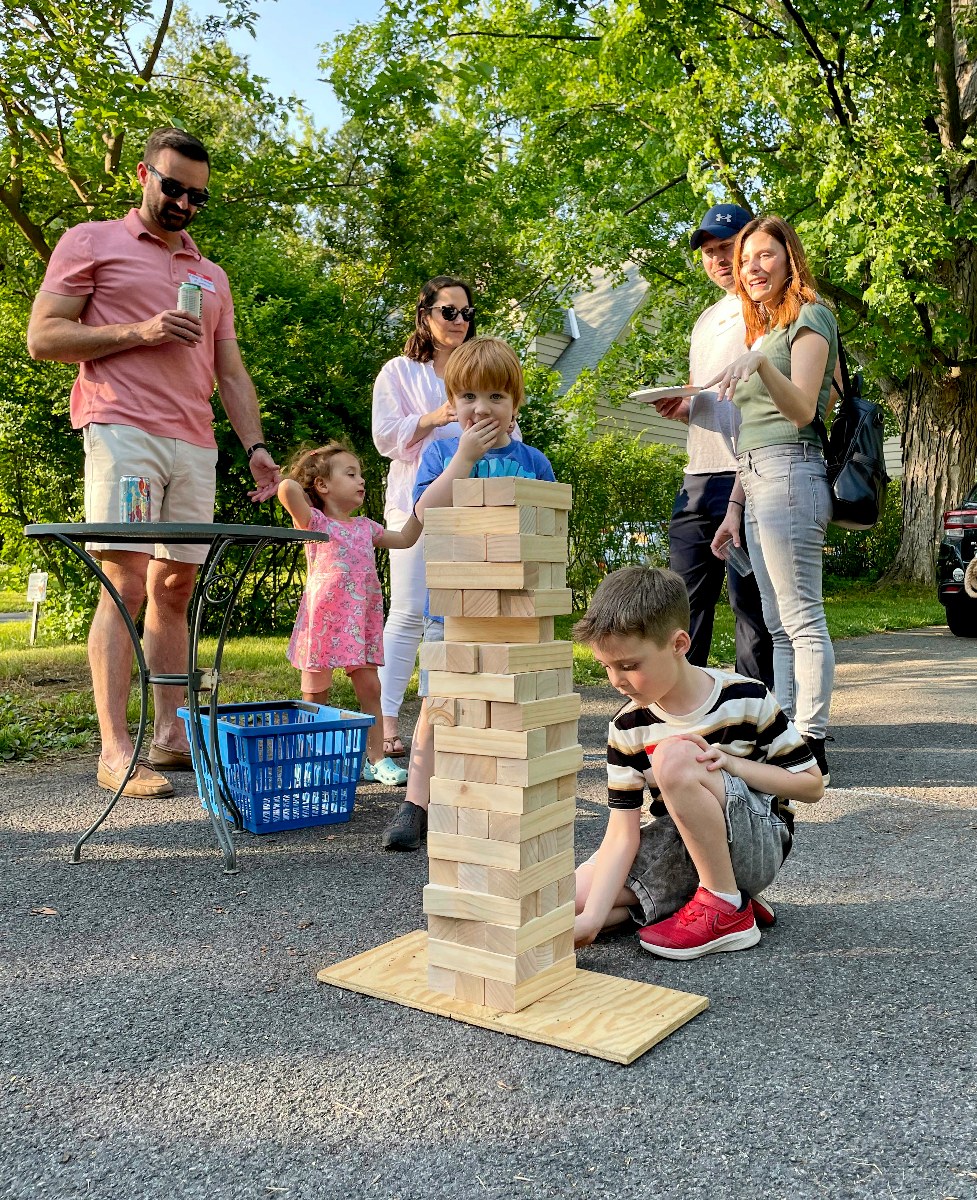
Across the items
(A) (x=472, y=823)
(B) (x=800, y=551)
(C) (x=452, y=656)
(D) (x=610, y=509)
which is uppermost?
(D) (x=610, y=509)

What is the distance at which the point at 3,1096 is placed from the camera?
1867mm

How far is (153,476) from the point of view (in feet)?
13.7

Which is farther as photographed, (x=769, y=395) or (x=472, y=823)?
(x=769, y=395)

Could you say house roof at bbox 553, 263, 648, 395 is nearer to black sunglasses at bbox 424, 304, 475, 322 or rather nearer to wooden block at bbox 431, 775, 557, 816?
black sunglasses at bbox 424, 304, 475, 322

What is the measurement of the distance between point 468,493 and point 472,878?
81 cm

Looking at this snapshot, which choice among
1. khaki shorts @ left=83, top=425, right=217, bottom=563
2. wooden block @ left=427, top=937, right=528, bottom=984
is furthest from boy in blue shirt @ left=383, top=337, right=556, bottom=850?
khaki shorts @ left=83, top=425, right=217, bottom=563

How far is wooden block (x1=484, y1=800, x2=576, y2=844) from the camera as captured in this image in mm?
2184

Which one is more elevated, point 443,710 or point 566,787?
point 443,710

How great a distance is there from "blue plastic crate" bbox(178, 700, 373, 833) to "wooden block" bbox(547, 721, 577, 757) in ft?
4.54

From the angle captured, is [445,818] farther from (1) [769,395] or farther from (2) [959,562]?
(2) [959,562]

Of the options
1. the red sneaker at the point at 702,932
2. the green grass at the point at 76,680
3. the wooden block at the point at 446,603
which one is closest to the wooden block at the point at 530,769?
the wooden block at the point at 446,603

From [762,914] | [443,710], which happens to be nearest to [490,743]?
[443,710]

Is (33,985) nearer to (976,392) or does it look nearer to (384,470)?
(384,470)

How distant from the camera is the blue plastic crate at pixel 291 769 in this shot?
354 centimetres
